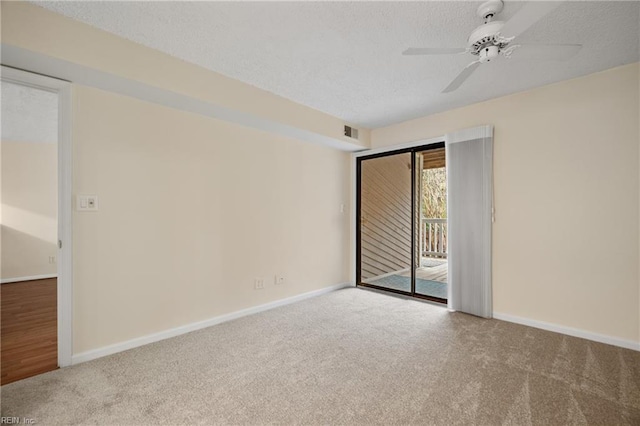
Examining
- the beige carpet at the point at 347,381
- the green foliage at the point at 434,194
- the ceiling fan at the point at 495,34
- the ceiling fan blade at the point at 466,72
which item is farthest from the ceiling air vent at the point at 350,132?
the beige carpet at the point at 347,381

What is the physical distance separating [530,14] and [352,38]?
1124 millimetres

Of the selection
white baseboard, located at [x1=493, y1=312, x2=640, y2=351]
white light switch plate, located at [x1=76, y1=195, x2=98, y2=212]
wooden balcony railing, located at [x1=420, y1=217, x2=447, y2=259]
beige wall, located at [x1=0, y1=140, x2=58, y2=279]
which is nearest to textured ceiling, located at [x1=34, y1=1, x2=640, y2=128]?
white light switch plate, located at [x1=76, y1=195, x2=98, y2=212]

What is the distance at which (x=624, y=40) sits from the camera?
7.36 feet

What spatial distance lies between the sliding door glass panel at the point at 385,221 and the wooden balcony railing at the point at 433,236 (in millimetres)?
553

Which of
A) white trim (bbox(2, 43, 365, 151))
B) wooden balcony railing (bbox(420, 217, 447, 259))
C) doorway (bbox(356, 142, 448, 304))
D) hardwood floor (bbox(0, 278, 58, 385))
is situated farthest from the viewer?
wooden balcony railing (bbox(420, 217, 447, 259))

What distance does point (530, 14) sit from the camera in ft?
5.21

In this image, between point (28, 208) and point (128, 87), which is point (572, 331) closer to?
point (128, 87)

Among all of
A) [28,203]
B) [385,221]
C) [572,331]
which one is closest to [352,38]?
[572,331]

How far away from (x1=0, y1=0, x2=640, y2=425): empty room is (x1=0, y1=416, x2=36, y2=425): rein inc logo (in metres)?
0.01

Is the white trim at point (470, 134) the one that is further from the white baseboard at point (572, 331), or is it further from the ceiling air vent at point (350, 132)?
the white baseboard at point (572, 331)

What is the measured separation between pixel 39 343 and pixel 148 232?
1404 mm

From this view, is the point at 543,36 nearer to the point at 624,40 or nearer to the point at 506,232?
the point at 624,40

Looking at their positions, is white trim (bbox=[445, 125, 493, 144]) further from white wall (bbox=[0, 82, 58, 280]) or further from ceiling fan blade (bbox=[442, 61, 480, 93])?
white wall (bbox=[0, 82, 58, 280])

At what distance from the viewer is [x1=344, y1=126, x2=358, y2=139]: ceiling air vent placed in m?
4.22
